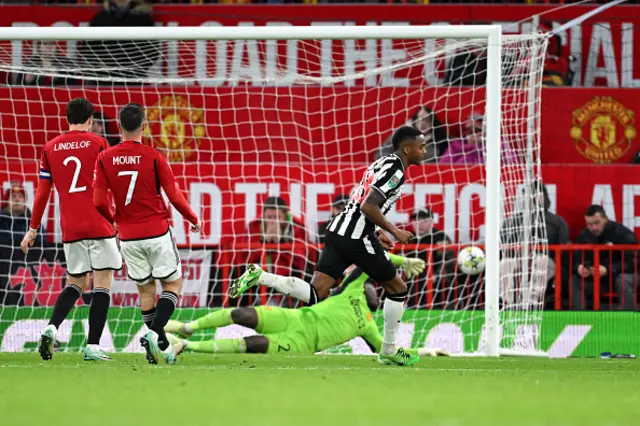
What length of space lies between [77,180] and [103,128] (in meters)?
4.41

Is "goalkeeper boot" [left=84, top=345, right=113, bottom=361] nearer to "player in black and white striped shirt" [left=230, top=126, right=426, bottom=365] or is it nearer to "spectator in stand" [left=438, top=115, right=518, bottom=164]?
"player in black and white striped shirt" [left=230, top=126, right=426, bottom=365]

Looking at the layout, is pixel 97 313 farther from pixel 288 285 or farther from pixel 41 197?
pixel 288 285

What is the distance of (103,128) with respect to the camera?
1241cm

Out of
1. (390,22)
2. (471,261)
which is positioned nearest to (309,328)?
(471,261)

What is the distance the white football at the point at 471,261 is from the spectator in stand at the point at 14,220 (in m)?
4.22

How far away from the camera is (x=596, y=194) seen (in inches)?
500

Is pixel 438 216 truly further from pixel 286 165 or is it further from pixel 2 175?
pixel 2 175

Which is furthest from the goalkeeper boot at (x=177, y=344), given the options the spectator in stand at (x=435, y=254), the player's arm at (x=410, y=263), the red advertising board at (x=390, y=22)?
the red advertising board at (x=390, y=22)

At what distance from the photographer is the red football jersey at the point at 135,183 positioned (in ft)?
25.2

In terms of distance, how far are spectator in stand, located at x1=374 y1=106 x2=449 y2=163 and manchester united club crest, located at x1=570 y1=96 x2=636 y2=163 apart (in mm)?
1762

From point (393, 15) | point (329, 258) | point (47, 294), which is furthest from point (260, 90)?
point (329, 258)

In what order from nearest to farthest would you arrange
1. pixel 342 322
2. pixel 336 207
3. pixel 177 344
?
pixel 177 344
pixel 342 322
pixel 336 207

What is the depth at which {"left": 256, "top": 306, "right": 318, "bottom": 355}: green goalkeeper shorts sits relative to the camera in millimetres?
9477

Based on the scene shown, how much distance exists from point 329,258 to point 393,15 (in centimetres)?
673
